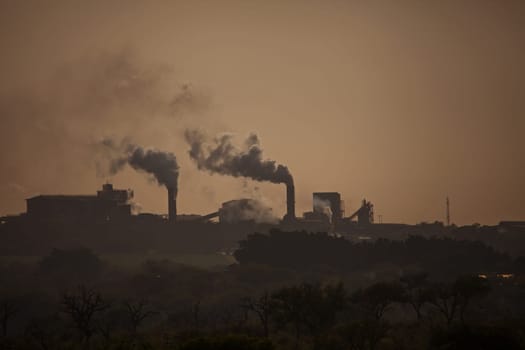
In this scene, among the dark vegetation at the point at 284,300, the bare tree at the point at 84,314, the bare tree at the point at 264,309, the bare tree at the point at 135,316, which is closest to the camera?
the dark vegetation at the point at 284,300

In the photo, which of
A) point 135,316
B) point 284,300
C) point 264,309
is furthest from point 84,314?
point 135,316

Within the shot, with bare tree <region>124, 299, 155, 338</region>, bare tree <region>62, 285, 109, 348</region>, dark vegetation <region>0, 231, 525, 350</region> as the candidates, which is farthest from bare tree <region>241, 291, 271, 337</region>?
bare tree <region>62, 285, 109, 348</region>

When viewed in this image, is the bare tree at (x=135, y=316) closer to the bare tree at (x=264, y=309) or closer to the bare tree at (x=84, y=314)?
the bare tree at (x=84, y=314)

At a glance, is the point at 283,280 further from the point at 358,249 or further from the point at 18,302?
the point at 18,302

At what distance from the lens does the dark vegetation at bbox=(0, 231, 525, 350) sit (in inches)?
3794

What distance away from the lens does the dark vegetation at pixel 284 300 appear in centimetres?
9638

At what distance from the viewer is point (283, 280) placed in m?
170

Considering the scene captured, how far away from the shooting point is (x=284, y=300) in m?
109

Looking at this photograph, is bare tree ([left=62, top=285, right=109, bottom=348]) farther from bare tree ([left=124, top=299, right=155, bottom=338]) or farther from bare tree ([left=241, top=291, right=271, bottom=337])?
bare tree ([left=241, top=291, right=271, bottom=337])

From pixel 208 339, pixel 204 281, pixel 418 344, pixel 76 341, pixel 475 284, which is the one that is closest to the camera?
pixel 208 339

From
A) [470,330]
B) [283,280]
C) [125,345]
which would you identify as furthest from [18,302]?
[470,330]

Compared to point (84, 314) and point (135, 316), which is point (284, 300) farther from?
point (135, 316)

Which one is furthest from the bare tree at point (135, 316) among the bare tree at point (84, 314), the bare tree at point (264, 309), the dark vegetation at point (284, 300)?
the bare tree at point (264, 309)

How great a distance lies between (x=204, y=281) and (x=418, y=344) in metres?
73.3
